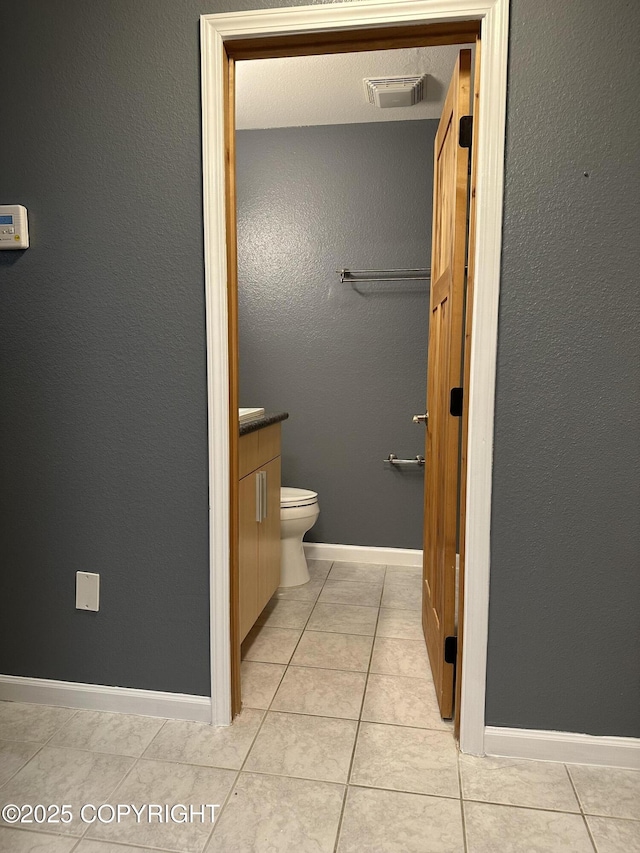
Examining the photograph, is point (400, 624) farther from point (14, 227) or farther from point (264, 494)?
point (14, 227)

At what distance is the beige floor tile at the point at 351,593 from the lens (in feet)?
9.48

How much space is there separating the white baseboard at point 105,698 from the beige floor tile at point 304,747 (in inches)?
8.6

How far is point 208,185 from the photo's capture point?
1716 mm

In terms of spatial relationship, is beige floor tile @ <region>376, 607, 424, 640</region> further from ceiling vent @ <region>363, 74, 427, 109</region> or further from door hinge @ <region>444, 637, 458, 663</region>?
ceiling vent @ <region>363, 74, 427, 109</region>

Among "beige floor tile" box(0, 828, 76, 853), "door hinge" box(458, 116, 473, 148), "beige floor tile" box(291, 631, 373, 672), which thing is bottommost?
"beige floor tile" box(291, 631, 373, 672)

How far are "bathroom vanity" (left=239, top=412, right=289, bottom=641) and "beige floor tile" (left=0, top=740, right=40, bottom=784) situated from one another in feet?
2.27

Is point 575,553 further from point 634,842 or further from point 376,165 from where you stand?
point 376,165

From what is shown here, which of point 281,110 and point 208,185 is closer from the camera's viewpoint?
point 208,185

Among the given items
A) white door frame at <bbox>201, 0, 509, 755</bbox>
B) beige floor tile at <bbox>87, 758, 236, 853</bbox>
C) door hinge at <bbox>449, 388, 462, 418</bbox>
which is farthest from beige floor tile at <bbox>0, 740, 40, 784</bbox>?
door hinge at <bbox>449, 388, 462, 418</bbox>

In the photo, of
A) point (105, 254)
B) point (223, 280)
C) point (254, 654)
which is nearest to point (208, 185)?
point (223, 280)

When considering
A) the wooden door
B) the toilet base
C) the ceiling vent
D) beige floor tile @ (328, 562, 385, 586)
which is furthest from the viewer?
beige floor tile @ (328, 562, 385, 586)

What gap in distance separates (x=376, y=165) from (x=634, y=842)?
3013mm

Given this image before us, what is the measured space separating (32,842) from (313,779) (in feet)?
2.24

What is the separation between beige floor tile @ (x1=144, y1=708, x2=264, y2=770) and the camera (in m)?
1.71
